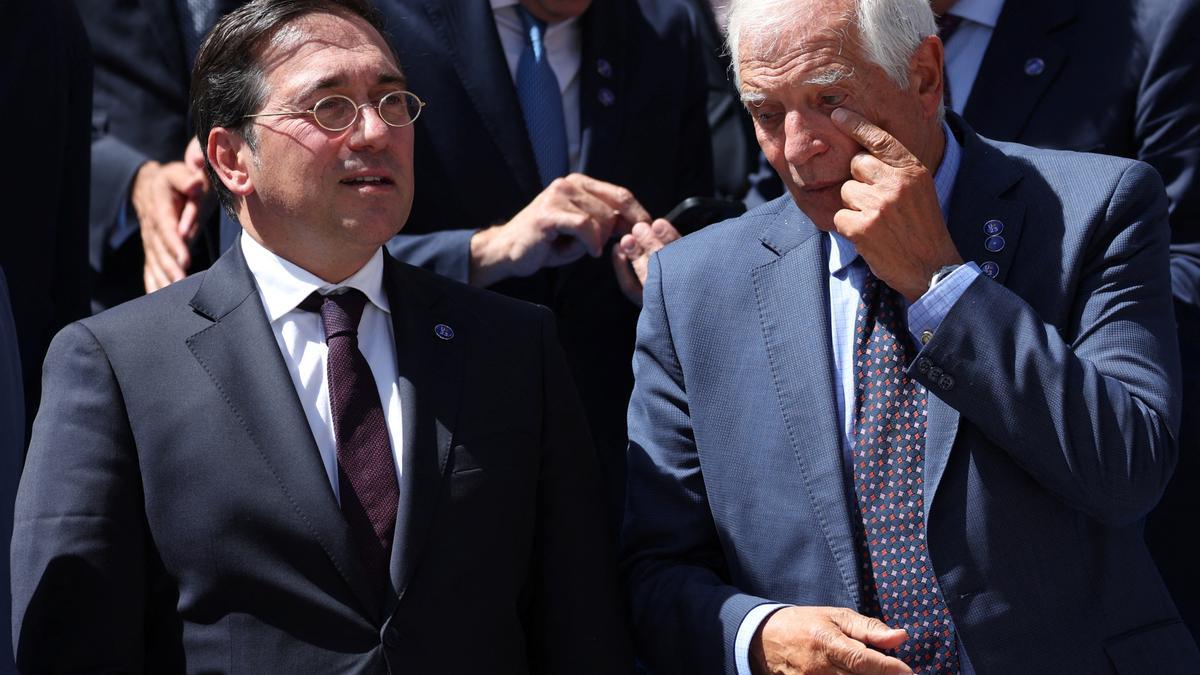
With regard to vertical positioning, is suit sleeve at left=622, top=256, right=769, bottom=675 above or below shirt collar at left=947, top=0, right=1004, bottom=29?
below

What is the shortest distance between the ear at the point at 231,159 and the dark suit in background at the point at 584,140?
864 mm

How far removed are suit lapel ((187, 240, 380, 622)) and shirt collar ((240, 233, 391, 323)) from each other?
0.12 ft

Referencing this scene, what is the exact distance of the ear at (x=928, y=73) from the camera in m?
3.22

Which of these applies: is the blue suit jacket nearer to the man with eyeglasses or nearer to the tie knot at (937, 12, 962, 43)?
the man with eyeglasses

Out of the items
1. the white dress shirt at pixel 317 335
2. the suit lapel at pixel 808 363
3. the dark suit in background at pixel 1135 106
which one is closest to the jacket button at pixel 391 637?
the white dress shirt at pixel 317 335

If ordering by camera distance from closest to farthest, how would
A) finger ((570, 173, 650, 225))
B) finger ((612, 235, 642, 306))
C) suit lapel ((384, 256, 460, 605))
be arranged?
suit lapel ((384, 256, 460, 605)) → finger ((570, 173, 650, 225)) → finger ((612, 235, 642, 306))

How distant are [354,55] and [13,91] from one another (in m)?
1.11

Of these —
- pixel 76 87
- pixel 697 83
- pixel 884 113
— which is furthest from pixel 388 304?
pixel 697 83

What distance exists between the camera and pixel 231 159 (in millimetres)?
3246

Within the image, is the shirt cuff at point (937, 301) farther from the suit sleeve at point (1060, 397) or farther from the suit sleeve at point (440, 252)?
the suit sleeve at point (440, 252)

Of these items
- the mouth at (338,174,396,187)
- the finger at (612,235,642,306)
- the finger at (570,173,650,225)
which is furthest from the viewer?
the finger at (612,235,642,306)

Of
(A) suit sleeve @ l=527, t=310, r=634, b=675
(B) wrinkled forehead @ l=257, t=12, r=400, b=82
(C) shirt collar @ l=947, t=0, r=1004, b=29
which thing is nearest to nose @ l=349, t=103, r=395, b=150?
(B) wrinkled forehead @ l=257, t=12, r=400, b=82

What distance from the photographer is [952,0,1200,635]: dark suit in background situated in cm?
419

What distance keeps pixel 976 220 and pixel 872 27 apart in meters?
0.44
